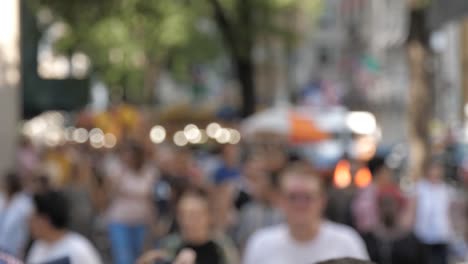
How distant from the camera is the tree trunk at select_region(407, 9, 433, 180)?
17734 mm

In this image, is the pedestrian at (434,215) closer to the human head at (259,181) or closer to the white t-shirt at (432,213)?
the white t-shirt at (432,213)

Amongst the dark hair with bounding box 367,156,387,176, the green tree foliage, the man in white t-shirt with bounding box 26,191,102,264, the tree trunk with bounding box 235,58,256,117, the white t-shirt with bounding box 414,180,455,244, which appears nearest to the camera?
the man in white t-shirt with bounding box 26,191,102,264

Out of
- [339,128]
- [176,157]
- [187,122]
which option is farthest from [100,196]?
[339,128]

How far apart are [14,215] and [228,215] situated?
1.57 metres

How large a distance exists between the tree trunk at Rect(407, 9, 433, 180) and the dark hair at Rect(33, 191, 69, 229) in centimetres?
1161

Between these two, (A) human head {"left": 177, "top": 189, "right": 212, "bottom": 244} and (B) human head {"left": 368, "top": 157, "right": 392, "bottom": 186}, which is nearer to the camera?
(A) human head {"left": 177, "top": 189, "right": 212, "bottom": 244}

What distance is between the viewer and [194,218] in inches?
252

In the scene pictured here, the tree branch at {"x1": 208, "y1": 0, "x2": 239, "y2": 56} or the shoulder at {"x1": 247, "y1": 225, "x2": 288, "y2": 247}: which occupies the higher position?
the shoulder at {"x1": 247, "y1": 225, "x2": 288, "y2": 247}

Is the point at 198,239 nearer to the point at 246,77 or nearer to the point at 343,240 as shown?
the point at 343,240

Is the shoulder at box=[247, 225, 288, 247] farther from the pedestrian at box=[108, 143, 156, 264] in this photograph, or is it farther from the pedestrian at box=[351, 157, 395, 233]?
the pedestrian at box=[108, 143, 156, 264]

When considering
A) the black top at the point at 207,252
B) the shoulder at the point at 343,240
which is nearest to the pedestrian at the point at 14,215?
the black top at the point at 207,252

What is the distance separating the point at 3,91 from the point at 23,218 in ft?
14.7

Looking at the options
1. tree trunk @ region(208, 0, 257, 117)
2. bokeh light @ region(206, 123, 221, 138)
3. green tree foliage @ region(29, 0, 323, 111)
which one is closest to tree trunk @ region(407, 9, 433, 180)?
green tree foliage @ region(29, 0, 323, 111)

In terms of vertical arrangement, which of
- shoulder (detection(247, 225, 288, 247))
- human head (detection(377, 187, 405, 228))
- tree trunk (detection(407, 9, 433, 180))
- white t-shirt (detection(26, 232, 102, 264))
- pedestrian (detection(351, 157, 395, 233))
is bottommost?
tree trunk (detection(407, 9, 433, 180))
